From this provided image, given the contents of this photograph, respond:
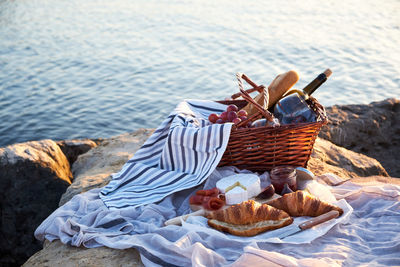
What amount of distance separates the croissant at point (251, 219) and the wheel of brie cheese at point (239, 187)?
0.19 m

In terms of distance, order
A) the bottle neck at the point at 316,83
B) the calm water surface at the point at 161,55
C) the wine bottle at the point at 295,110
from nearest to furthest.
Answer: the wine bottle at the point at 295,110
the bottle neck at the point at 316,83
the calm water surface at the point at 161,55

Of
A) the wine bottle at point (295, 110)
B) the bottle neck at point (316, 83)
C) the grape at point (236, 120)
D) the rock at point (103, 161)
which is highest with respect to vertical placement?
the bottle neck at point (316, 83)

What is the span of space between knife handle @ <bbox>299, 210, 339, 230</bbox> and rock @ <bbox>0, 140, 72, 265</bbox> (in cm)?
301

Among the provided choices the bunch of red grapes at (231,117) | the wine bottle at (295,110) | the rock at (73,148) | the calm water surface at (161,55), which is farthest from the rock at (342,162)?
the calm water surface at (161,55)

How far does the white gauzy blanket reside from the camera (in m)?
2.60

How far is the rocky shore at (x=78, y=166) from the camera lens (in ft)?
15.1

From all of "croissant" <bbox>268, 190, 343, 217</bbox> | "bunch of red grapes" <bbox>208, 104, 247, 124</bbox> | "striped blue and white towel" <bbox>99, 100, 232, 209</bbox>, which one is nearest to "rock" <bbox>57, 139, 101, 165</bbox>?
"striped blue and white towel" <bbox>99, 100, 232, 209</bbox>

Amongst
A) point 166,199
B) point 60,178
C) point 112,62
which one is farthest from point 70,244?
point 112,62

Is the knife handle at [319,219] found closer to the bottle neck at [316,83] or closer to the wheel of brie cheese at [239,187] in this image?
the wheel of brie cheese at [239,187]

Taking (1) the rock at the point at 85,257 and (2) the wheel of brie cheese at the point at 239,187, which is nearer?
(1) the rock at the point at 85,257

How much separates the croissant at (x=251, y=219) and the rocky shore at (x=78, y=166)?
3.98 feet

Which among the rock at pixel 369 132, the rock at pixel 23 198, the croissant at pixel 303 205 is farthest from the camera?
the rock at pixel 369 132

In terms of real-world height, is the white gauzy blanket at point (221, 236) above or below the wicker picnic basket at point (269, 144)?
below

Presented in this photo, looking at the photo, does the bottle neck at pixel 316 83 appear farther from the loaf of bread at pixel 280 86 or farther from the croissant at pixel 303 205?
the croissant at pixel 303 205
